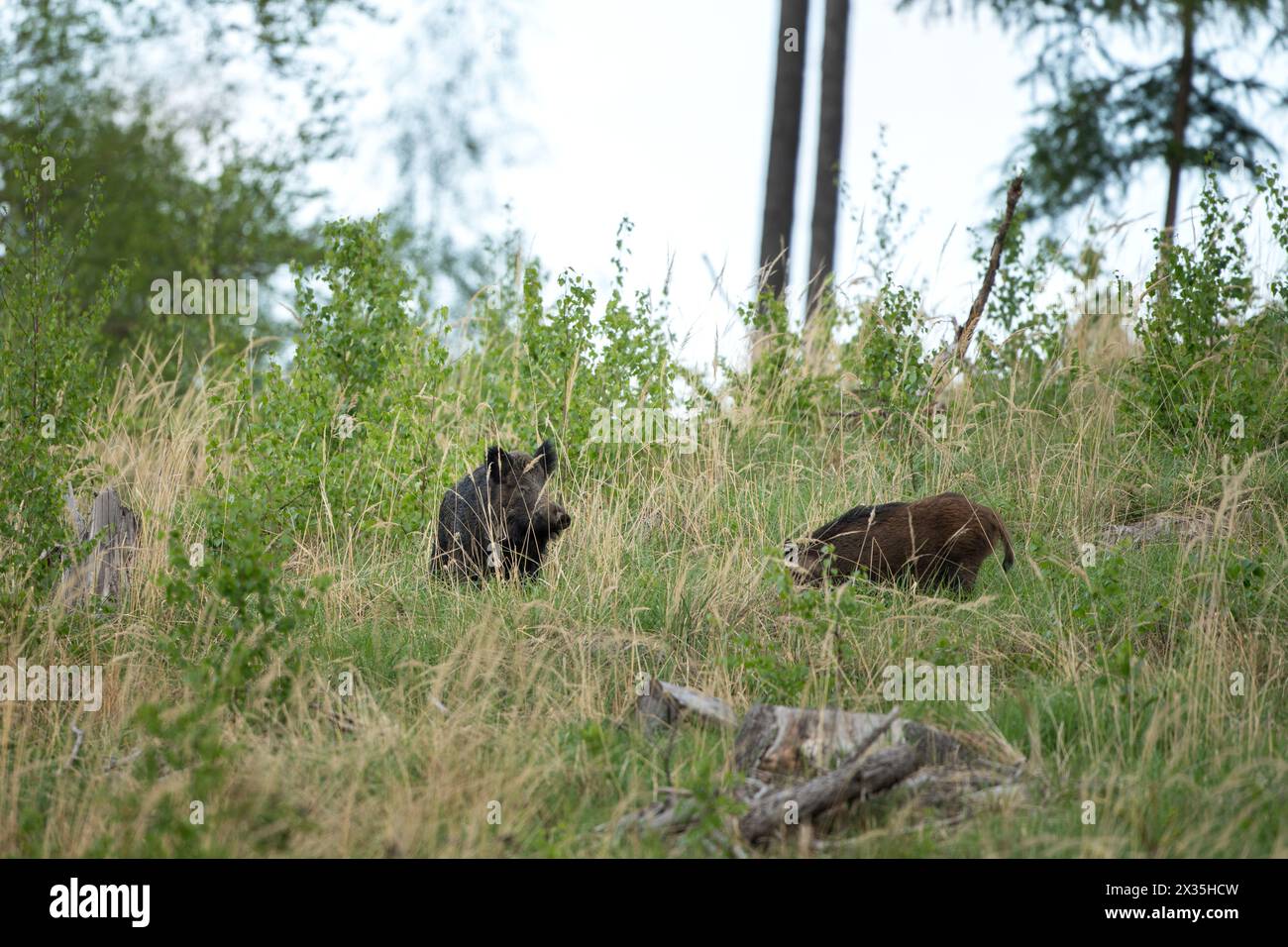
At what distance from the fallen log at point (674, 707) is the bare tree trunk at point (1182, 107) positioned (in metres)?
14.0

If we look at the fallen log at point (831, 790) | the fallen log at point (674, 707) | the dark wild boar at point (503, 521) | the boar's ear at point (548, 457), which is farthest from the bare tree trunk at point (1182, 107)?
the fallen log at point (831, 790)

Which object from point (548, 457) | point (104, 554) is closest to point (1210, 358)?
point (548, 457)

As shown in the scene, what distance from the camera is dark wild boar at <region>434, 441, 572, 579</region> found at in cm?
670

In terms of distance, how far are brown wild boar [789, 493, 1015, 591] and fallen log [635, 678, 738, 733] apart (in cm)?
131

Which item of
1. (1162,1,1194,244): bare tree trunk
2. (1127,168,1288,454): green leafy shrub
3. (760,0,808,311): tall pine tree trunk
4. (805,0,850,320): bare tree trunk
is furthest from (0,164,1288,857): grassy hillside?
(1162,1,1194,244): bare tree trunk

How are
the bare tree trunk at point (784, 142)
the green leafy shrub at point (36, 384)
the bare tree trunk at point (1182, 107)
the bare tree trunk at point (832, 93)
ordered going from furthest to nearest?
the bare tree trunk at point (1182, 107), the bare tree trunk at point (832, 93), the bare tree trunk at point (784, 142), the green leafy shrub at point (36, 384)

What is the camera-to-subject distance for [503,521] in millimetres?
6719

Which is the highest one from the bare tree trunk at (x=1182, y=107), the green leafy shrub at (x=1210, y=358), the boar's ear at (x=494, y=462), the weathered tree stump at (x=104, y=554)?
the bare tree trunk at (x=1182, y=107)

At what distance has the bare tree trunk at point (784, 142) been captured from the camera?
44.5 ft

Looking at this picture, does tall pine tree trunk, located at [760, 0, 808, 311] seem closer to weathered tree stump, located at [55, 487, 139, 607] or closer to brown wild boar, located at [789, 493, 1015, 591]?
brown wild boar, located at [789, 493, 1015, 591]

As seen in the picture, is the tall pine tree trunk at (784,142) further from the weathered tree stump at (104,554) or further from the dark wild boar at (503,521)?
the weathered tree stump at (104,554)

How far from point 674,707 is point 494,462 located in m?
2.02

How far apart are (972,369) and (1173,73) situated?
426 inches

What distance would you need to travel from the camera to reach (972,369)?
938 centimetres
